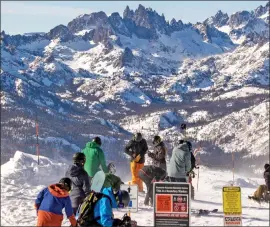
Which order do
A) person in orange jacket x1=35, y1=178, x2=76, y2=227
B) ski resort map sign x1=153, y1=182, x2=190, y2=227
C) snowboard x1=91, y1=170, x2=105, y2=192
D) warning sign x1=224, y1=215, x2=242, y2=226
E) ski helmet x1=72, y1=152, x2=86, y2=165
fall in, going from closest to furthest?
snowboard x1=91, y1=170, x2=105, y2=192 < person in orange jacket x1=35, y1=178, x2=76, y2=227 < ski resort map sign x1=153, y1=182, x2=190, y2=227 < warning sign x1=224, y1=215, x2=242, y2=226 < ski helmet x1=72, y1=152, x2=86, y2=165

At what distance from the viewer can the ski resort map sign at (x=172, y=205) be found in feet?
35.3

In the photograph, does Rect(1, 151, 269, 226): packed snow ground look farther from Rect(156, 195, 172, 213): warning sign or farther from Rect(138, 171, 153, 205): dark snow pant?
Rect(156, 195, 172, 213): warning sign

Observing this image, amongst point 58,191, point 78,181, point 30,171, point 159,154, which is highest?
point 159,154

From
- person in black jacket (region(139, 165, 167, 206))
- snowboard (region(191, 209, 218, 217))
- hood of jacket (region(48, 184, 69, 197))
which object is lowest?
hood of jacket (region(48, 184, 69, 197))

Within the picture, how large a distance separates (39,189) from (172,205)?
10728 mm

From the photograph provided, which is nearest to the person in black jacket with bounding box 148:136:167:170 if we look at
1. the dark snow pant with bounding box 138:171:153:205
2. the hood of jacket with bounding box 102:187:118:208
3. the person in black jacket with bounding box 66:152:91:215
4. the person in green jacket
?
the dark snow pant with bounding box 138:171:153:205

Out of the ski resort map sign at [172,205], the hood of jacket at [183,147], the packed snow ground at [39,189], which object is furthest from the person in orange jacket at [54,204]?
the hood of jacket at [183,147]

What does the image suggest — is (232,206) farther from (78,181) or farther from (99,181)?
(78,181)

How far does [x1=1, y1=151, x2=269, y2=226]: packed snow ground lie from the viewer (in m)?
16.2

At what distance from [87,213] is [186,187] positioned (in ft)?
7.58

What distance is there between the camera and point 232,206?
12.2 meters

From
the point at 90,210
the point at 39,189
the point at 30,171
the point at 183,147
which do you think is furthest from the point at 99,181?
the point at 30,171

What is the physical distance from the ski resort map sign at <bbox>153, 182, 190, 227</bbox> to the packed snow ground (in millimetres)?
5091

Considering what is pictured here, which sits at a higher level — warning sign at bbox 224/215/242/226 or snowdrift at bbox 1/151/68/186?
snowdrift at bbox 1/151/68/186
